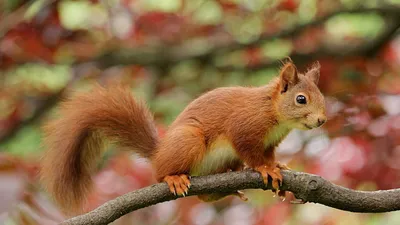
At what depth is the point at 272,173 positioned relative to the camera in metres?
1.83

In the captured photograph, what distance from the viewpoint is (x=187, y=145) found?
6.45 ft

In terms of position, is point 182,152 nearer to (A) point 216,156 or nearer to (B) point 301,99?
(A) point 216,156

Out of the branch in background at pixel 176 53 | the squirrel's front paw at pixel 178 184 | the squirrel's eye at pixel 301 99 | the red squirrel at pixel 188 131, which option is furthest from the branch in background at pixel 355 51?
the squirrel's front paw at pixel 178 184

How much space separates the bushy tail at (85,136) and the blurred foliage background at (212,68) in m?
0.99

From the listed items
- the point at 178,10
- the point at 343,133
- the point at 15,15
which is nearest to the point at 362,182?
the point at 343,133

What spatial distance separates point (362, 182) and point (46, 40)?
172 centimetres

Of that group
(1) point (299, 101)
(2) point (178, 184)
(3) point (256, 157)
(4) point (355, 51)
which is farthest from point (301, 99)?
(4) point (355, 51)

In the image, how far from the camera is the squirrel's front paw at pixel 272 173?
1.80 metres

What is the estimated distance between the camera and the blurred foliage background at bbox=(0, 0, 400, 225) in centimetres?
335

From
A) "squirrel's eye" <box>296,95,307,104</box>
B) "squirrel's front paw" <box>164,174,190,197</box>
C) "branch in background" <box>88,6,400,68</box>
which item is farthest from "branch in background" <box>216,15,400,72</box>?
"squirrel's front paw" <box>164,174,190,197</box>

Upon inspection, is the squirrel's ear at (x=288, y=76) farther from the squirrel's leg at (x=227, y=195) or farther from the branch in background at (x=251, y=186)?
the branch in background at (x=251, y=186)

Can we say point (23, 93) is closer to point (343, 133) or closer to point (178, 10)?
point (178, 10)

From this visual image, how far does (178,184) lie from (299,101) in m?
0.42

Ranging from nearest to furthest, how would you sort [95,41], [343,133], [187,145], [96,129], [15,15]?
1. [187,145]
2. [96,129]
3. [343,133]
4. [15,15]
5. [95,41]
